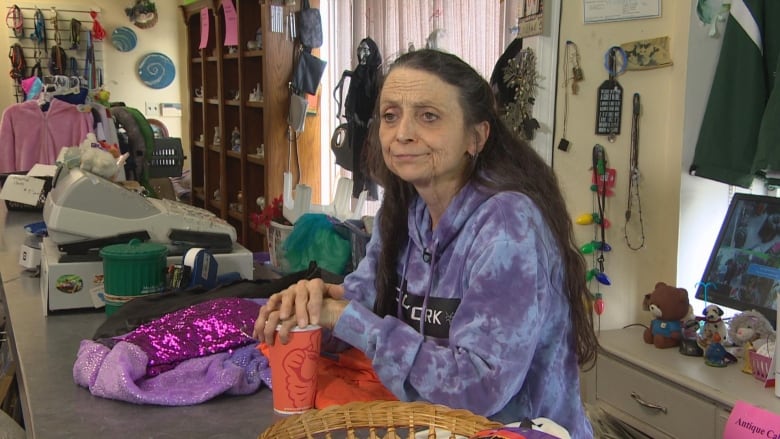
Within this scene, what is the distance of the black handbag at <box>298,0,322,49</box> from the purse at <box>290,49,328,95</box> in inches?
2.5

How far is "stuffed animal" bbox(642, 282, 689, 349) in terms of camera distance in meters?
2.29

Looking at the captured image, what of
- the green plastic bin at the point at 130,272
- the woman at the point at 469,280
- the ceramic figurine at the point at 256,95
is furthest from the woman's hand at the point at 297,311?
the ceramic figurine at the point at 256,95

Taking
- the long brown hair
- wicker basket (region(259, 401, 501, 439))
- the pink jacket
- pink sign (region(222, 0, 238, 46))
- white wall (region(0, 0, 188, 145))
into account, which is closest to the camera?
wicker basket (region(259, 401, 501, 439))

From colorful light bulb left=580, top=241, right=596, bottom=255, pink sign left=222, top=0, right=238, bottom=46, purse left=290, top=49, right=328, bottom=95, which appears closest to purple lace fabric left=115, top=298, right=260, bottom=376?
colorful light bulb left=580, top=241, right=596, bottom=255

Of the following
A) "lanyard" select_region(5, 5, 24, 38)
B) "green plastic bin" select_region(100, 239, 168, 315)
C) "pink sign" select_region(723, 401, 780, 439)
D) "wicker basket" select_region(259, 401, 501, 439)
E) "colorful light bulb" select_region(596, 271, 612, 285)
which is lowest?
"pink sign" select_region(723, 401, 780, 439)

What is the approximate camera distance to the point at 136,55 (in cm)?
684

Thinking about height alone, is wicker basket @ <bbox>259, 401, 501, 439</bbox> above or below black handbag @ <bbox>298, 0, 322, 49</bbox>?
below

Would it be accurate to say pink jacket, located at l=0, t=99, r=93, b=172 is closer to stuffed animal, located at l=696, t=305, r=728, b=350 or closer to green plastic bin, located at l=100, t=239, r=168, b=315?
green plastic bin, located at l=100, t=239, r=168, b=315

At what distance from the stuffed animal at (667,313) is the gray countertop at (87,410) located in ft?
4.68

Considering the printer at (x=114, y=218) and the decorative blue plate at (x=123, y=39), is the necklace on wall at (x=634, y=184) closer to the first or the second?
the printer at (x=114, y=218)

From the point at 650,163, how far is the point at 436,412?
172 cm

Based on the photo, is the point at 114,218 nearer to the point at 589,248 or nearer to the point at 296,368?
the point at 296,368

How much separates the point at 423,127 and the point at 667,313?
1.37 m

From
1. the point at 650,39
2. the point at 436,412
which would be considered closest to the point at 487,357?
the point at 436,412
